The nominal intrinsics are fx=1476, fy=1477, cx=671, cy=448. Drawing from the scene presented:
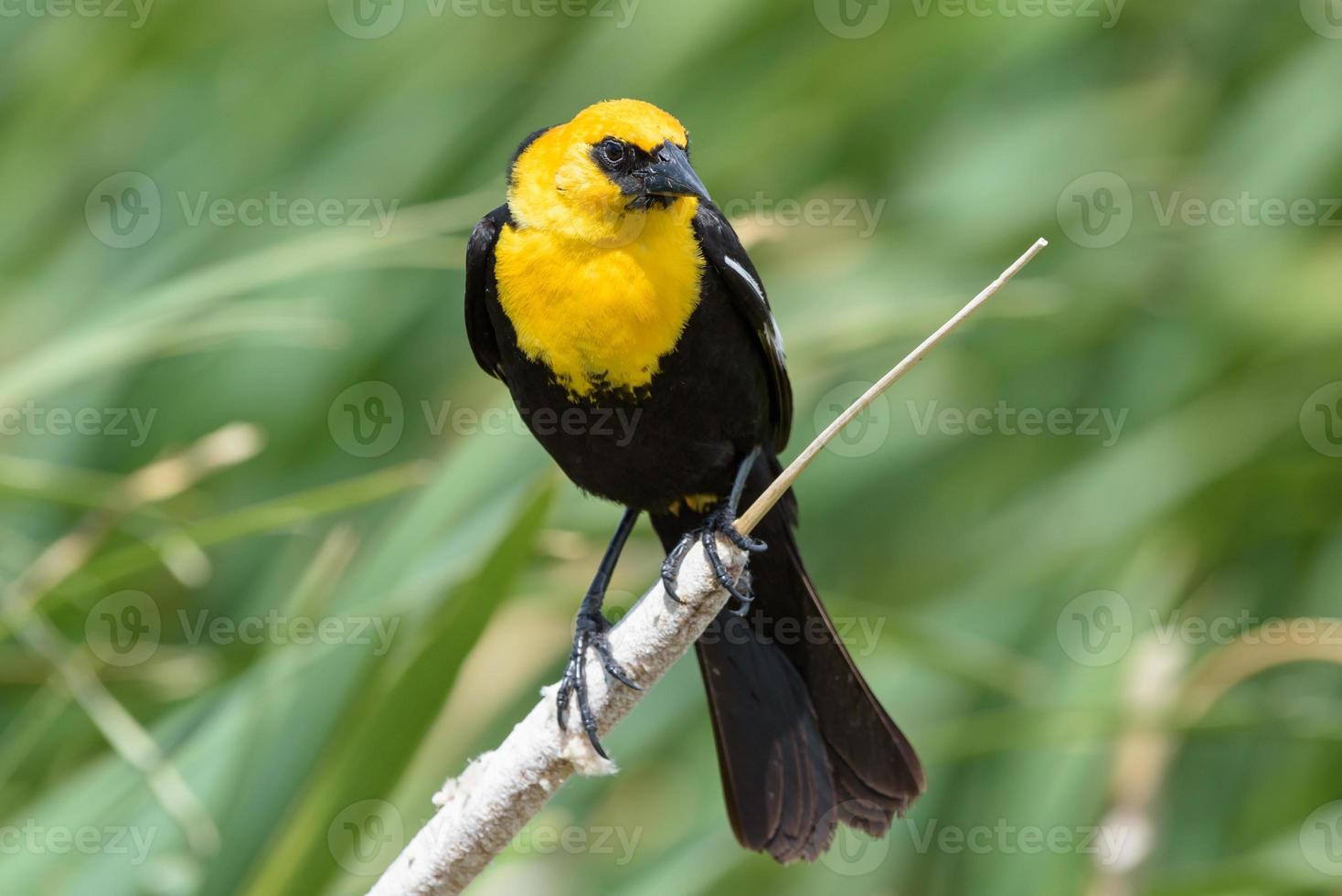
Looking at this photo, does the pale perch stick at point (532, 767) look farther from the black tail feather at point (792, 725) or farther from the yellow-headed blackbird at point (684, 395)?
the black tail feather at point (792, 725)

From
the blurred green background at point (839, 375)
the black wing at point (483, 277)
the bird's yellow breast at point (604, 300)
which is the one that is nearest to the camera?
the bird's yellow breast at point (604, 300)

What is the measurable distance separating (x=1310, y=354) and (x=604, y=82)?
1404 mm

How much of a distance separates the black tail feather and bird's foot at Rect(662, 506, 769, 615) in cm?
11

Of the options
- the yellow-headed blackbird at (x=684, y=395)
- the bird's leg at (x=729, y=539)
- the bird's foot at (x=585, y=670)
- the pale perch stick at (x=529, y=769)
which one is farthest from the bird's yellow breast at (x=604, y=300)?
the pale perch stick at (x=529, y=769)

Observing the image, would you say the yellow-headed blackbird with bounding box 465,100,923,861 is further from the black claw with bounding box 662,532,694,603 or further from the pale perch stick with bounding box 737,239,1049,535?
the pale perch stick with bounding box 737,239,1049,535

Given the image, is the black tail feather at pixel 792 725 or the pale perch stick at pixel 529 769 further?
the black tail feather at pixel 792 725

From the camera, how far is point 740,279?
Result: 1739 mm

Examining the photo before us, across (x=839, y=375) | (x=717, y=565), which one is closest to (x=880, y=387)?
(x=717, y=565)

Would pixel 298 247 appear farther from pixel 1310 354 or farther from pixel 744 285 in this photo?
pixel 1310 354

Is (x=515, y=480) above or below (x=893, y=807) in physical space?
above

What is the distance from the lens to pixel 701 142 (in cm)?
274

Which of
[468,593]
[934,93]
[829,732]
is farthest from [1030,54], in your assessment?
[468,593]

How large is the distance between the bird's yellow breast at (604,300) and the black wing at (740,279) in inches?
1.2

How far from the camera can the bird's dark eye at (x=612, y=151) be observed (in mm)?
1694
